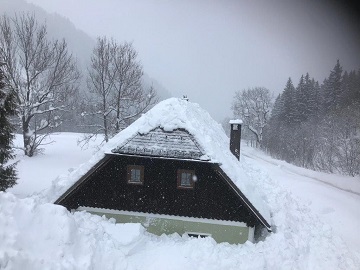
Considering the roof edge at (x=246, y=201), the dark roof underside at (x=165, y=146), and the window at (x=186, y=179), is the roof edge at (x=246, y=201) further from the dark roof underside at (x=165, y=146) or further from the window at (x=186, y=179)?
the window at (x=186, y=179)

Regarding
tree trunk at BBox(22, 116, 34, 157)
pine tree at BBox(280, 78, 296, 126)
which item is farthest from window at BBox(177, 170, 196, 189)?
pine tree at BBox(280, 78, 296, 126)

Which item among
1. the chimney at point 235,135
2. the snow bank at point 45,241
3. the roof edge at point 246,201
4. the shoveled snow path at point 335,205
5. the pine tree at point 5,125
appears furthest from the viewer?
the chimney at point 235,135

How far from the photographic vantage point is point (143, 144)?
10.8 metres

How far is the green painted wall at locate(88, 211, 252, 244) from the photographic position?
10562mm

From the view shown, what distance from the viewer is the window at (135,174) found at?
10836 mm

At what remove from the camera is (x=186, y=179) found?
1080cm

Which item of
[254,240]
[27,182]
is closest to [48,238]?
[254,240]

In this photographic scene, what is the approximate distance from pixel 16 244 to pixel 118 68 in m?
21.4

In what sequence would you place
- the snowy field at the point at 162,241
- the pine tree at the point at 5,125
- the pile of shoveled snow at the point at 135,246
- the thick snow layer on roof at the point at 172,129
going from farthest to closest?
the thick snow layer on roof at the point at 172,129
the pine tree at the point at 5,125
the snowy field at the point at 162,241
the pile of shoveled snow at the point at 135,246

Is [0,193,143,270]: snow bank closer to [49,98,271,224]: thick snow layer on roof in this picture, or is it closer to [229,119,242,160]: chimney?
[49,98,271,224]: thick snow layer on roof

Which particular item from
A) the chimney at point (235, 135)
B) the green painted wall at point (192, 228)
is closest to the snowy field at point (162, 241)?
the green painted wall at point (192, 228)

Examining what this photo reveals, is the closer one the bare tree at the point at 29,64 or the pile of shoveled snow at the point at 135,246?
the pile of shoveled snow at the point at 135,246

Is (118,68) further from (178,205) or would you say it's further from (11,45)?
(178,205)

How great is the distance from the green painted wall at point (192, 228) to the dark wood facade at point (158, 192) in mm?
317
